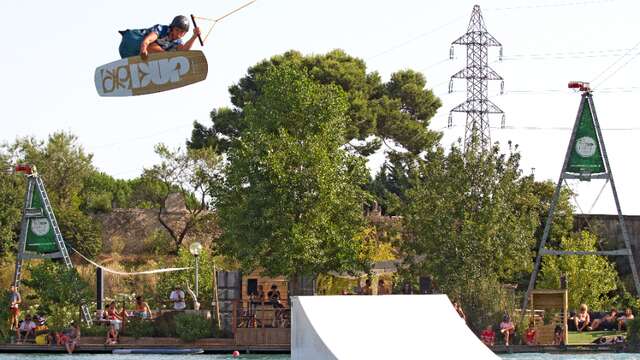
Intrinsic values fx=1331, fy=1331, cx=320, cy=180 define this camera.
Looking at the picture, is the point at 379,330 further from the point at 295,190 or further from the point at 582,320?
the point at 582,320

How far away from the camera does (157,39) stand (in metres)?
21.7

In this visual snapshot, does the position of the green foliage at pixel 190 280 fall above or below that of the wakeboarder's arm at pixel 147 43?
below

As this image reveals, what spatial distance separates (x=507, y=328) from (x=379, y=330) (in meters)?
14.8

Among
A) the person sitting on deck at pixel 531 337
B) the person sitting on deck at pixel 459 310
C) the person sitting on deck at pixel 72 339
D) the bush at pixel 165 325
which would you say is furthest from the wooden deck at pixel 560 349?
the person sitting on deck at pixel 72 339

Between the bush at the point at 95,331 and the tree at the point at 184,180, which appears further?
the tree at the point at 184,180

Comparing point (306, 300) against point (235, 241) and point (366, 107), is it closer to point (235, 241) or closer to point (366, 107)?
point (235, 241)

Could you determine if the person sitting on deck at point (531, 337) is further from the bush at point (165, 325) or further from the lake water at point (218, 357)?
the bush at point (165, 325)

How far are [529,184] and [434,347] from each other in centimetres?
2366

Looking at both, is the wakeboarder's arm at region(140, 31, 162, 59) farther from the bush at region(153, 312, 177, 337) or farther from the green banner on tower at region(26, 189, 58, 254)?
the green banner on tower at region(26, 189, 58, 254)

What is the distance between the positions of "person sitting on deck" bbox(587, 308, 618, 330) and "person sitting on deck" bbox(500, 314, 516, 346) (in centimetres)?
498

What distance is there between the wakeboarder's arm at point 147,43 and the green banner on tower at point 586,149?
2628 centimetres

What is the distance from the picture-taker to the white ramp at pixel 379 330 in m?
26.9

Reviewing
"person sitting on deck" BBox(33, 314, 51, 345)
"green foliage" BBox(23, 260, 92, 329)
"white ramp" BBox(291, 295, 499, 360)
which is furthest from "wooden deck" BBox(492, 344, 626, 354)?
"person sitting on deck" BBox(33, 314, 51, 345)

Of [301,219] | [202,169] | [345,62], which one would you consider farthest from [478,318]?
[345,62]
